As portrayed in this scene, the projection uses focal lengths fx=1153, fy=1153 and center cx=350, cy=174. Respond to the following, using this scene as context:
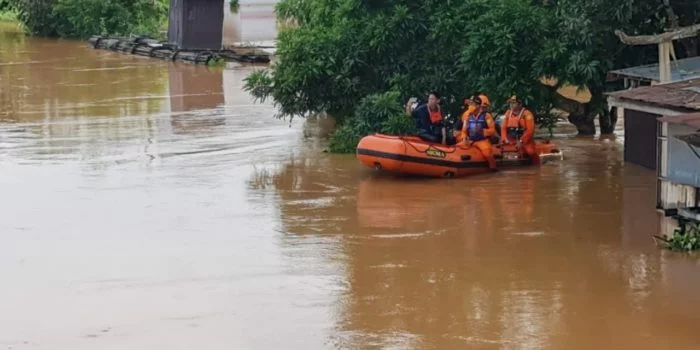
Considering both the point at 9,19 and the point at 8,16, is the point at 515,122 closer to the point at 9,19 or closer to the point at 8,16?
the point at 9,19

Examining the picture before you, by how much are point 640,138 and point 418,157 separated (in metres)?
3.41

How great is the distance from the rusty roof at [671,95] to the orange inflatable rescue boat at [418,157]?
10.3ft

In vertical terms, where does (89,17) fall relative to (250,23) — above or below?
below

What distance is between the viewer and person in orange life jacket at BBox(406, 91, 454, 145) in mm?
17453

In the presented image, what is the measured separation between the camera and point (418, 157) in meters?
A: 16.5

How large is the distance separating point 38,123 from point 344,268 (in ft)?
41.4

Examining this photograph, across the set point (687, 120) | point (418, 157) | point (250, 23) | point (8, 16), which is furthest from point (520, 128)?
point (8, 16)

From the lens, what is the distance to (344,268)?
12.3 metres

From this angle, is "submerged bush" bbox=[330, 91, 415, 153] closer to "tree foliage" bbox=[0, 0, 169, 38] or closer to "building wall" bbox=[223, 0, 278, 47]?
"building wall" bbox=[223, 0, 278, 47]

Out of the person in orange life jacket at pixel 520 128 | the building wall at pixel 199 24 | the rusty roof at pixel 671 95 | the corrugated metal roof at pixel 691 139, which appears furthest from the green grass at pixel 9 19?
the corrugated metal roof at pixel 691 139

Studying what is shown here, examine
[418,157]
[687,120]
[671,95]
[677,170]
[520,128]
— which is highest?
[671,95]

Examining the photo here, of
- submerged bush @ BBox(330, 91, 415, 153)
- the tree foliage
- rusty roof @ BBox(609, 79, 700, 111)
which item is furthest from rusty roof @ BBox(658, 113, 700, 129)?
the tree foliage

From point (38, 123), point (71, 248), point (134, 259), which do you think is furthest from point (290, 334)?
point (38, 123)

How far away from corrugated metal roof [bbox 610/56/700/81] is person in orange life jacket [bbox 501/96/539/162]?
1.44 m
